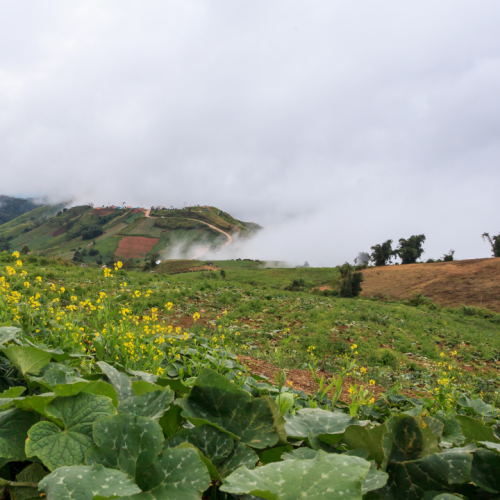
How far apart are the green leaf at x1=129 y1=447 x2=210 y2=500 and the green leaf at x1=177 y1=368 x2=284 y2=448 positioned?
0.20 meters

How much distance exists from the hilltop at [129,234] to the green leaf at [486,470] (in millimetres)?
122799

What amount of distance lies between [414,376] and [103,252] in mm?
128478

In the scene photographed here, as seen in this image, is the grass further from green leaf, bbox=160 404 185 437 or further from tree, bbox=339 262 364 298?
tree, bbox=339 262 364 298

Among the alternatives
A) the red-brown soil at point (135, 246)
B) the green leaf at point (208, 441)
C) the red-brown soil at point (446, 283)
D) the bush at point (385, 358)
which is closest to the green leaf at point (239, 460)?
the green leaf at point (208, 441)

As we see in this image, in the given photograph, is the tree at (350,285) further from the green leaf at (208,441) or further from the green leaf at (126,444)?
the green leaf at (126,444)

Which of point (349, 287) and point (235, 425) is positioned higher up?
point (349, 287)

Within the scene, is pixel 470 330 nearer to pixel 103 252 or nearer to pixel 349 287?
pixel 349 287

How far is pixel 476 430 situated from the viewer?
1054 mm

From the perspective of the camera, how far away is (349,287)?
34.0 metres

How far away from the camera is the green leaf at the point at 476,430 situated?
102 centimetres

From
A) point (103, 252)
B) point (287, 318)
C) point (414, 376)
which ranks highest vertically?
point (103, 252)

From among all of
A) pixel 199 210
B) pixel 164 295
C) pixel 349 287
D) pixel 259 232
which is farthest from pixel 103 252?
pixel 164 295

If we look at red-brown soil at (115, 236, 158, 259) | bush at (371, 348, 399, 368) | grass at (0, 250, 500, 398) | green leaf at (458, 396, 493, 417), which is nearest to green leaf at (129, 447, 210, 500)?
green leaf at (458, 396, 493, 417)

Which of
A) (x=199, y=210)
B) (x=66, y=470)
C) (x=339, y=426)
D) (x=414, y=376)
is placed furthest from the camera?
(x=199, y=210)
